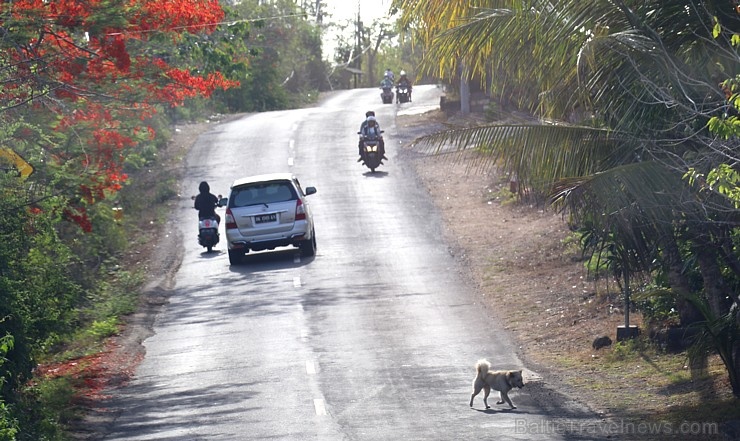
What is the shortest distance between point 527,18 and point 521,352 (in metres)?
5.42

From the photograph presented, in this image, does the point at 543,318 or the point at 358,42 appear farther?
the point at 358,42

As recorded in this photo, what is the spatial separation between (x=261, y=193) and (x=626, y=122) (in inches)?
538

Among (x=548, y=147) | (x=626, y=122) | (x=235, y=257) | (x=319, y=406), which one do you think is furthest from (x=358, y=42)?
(x=626, y=122)

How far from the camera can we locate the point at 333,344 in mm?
16797

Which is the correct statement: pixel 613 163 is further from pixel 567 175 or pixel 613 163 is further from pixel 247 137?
pixel 247 137

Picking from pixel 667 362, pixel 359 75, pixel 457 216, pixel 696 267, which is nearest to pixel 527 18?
pixel 696 267

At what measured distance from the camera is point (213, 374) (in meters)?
15.3

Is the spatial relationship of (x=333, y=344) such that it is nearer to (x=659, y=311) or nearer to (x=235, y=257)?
(x=659, y=311)

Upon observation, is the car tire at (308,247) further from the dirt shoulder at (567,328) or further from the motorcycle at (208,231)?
the dirt shoulder at (567,328)

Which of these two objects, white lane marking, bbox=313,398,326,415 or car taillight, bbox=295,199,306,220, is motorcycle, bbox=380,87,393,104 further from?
white lane marking, bbox=313,398,326,415

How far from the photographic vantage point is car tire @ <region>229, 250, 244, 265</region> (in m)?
24.4

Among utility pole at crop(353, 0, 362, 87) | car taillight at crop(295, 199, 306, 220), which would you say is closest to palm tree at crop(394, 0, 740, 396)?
car taillight at crop(295, 199, 306, 220)

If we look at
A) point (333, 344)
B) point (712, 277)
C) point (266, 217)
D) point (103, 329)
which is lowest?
point (103, 329)

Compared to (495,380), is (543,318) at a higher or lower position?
lower
